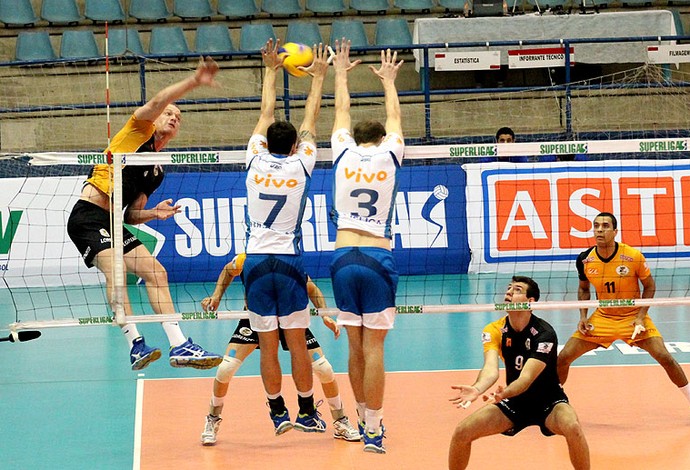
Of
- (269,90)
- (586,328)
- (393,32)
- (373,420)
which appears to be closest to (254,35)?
(393,32)

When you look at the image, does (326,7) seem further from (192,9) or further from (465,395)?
(465,395)

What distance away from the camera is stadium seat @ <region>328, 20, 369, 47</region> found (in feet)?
60.2

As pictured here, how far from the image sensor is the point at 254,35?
1833cm

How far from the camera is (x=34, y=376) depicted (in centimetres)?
997

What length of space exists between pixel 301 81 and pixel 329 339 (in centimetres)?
740

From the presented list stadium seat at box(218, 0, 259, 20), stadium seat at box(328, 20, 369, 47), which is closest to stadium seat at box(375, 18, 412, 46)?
stadium seat at box(328, 20, 369, 47)

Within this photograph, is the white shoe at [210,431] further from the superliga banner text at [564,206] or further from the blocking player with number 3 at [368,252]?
the superliga banner text at [564,206]

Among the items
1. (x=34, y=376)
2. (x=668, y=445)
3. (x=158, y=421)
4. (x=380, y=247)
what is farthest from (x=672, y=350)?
(x=34, y=376)

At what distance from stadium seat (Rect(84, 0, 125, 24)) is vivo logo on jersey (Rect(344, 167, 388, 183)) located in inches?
488

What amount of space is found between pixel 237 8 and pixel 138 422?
11930 mm

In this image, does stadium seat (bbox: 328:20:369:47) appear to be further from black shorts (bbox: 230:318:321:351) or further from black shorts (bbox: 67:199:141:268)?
black shorts (bbox: 230:318:321:351)

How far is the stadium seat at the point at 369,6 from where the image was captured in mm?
19062

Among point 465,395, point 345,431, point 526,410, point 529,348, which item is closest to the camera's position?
point 465,395

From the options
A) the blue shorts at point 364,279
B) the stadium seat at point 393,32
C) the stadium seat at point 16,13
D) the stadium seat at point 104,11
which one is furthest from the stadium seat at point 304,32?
the blue shorts at point 364,279
